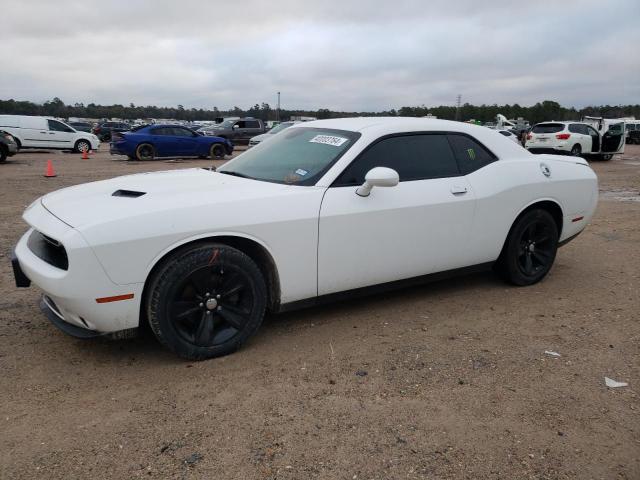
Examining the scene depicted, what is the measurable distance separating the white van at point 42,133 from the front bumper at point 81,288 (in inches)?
773

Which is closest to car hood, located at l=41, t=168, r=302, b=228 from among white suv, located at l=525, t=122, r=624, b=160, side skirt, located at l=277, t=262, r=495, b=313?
side skirt, located at l=277, t=262, r=495, b=313

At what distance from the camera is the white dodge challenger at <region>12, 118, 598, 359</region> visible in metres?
2.92

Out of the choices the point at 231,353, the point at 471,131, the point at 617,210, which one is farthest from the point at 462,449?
the point at 617,210

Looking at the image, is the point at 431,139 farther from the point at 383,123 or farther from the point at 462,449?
the point at 462,449

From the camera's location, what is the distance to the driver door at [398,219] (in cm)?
353

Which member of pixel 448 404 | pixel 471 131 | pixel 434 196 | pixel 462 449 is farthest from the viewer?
pixel 471 131

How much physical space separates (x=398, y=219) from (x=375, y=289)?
22.3 inches

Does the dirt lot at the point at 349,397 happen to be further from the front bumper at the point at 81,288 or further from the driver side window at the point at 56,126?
the driver side window at the point at 56,126

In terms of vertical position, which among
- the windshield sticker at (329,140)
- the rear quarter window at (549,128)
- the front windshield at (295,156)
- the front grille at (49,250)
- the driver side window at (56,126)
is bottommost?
the driver side window at (56,126)

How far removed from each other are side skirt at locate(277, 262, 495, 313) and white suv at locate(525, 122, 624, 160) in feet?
56.6

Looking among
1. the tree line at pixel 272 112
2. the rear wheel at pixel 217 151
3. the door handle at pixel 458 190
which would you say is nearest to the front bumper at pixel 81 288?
the door handle at pixel 458 190

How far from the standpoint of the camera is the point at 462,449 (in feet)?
8.05

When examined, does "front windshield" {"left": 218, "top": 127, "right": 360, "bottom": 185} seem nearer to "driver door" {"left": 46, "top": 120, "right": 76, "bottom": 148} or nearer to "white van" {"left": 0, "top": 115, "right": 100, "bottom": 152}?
"white van" {"left": 0, "top": 115, "right": 100, "bottom": 152}

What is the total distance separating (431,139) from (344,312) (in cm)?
158
